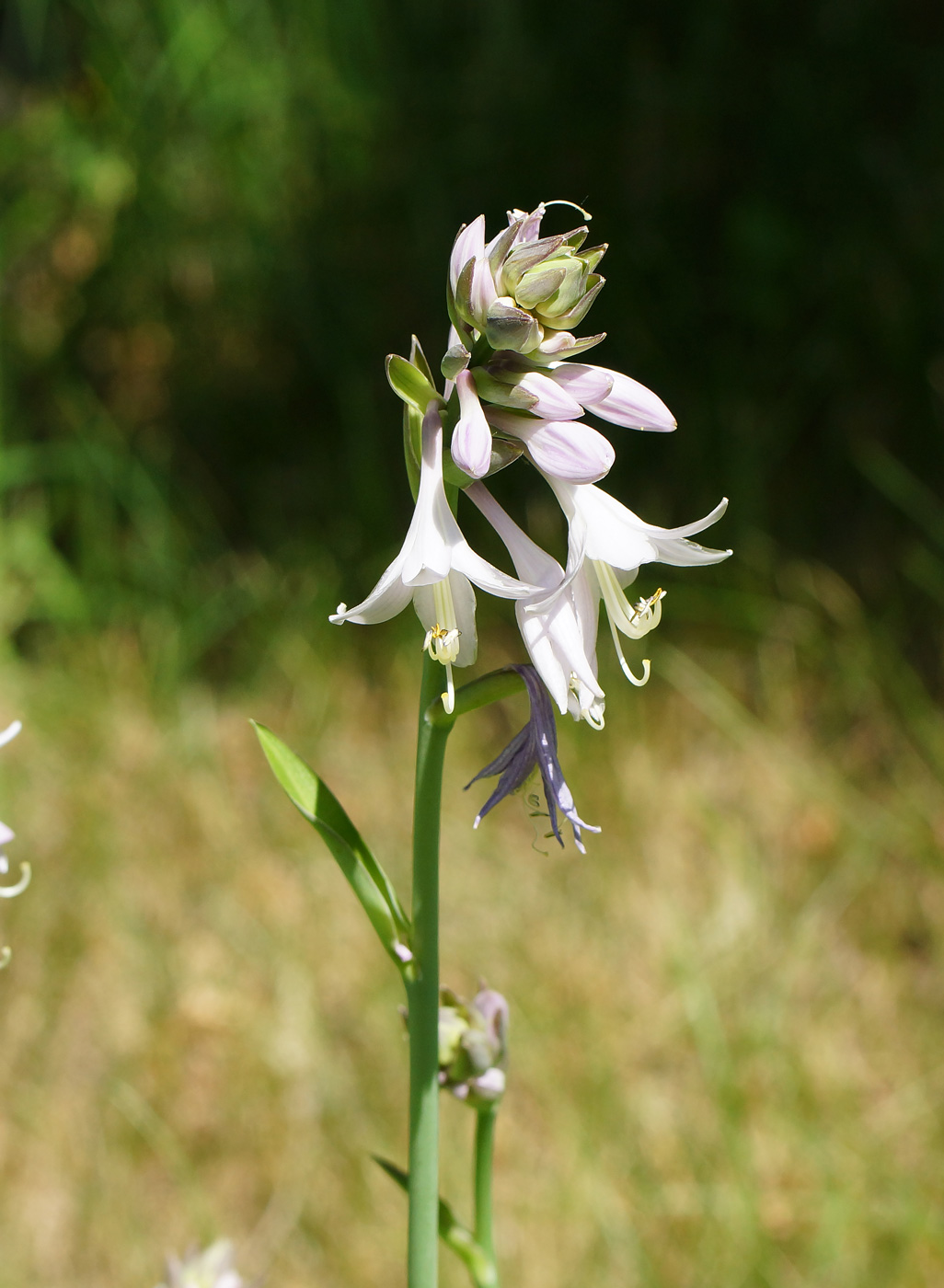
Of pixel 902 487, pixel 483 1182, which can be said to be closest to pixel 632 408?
pixel 483 1182

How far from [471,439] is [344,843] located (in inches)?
17.5

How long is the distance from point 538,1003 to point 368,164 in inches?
146

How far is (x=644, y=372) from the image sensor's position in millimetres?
4684

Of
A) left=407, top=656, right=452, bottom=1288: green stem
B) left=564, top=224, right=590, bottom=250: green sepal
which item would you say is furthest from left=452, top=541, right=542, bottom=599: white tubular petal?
left=564, top=224, right=590, bottom=250: green sepal

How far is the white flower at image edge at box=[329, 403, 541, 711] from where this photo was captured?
1189 millimetres

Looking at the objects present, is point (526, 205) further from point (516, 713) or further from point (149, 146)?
point (516, 713)

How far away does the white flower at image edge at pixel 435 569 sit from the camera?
1.19 m

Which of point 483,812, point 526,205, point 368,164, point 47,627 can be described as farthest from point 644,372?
point 483,812

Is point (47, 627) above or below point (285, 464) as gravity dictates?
below

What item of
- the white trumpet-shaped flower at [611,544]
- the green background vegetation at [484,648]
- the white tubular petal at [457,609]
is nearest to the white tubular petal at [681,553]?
the white trumpet-shaped flower at [611,544]

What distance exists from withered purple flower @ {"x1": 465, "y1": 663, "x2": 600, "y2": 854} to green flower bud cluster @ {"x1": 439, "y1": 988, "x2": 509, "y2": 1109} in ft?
0.95

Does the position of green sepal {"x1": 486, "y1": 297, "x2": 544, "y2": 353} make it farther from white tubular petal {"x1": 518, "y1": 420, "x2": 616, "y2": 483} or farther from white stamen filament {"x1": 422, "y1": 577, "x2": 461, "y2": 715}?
white stamen filament {"x1": 422, "y1": 577, "x2": 461, "y2": 715}

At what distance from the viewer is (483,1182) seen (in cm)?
137

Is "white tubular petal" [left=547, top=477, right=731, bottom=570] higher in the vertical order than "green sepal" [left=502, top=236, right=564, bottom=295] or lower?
lower
